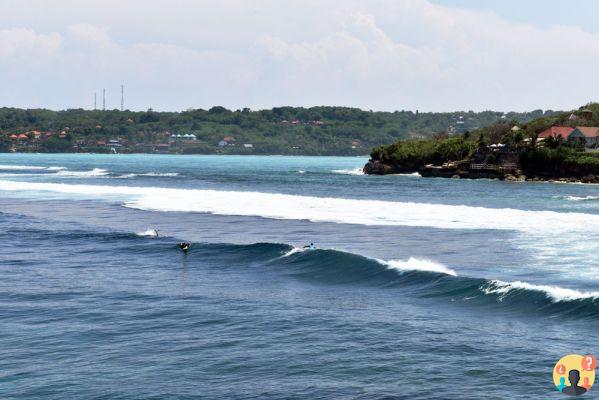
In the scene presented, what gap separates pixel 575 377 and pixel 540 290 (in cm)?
1180

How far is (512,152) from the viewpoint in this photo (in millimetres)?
141000

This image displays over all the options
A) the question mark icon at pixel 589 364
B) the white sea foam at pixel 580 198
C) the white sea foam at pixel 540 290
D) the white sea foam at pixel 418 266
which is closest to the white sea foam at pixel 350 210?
the white sea foam at pixel 418 266

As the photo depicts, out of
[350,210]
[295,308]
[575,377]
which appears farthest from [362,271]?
[350,210]

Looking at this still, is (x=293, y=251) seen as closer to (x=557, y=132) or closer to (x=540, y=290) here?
(x=540, y=290)

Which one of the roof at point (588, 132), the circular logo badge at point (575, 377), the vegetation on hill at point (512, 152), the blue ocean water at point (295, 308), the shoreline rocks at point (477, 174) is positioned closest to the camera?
the circular logo badge at point (575, 377)

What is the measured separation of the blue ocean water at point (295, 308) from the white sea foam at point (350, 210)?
2.72ft

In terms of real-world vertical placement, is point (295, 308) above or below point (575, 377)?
below

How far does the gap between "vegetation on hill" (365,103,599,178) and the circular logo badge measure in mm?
113268

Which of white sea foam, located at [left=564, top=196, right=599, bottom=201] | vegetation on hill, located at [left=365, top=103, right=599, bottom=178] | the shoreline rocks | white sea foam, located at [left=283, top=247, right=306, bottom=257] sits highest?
vegetation on hill, located at [left=365, top=103, right=599, bottom=178]

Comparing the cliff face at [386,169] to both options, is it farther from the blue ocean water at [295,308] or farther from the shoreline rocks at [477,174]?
the blue ocean water at [295,308]

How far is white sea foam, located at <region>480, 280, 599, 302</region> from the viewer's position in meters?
31.0

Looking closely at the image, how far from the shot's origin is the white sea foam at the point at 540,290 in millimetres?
30969

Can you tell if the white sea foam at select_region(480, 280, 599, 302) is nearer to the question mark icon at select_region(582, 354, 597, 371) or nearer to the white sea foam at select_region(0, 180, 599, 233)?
the question mark icon at select_region(582, 354, 597, 371)

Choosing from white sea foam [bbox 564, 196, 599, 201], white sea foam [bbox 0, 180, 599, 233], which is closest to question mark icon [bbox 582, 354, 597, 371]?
white sea foam [bbox 0, 180, 599, 233]
